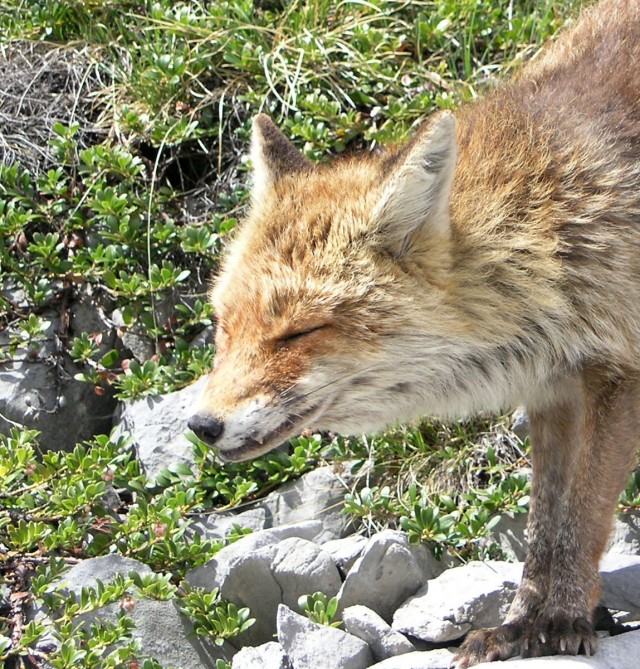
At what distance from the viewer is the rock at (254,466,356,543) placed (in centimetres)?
566

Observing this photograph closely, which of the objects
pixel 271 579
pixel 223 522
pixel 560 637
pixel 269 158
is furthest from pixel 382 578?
pixel 269 158

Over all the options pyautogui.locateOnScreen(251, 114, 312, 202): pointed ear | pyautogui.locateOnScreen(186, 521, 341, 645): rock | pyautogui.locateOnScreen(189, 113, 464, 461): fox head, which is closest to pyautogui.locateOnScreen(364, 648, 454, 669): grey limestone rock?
pyautogui.locateOnScreen(186, 521, 341, 645): rock

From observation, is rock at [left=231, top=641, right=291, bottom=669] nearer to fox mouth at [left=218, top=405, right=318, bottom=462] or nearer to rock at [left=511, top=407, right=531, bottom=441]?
fox mouth at [left=218, top=405, right=318, bottom=462]

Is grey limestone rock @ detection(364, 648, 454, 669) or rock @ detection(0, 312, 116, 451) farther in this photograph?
rock @ detection(0, 312, 116, 451)

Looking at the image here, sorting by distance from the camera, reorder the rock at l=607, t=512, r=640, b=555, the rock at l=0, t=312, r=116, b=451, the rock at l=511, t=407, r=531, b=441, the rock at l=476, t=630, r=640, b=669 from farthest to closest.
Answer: the rock at l=0, t=312, r=116, b=451 < the rock at l=511, t=407, r=531, b=441 < the rock at l=607, t=512, r=640, b=555 < the rock at l=476, t=630, r=640, b=669

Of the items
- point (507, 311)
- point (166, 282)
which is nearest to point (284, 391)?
point (507, 311)

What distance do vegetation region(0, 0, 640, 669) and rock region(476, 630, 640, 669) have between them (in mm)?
924

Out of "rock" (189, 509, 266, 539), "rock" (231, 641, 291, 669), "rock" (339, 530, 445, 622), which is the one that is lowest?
"rock" (231, 641, 291, 669)

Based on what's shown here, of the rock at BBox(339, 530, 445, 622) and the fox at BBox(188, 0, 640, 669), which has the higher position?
the fox at BBox(188, 0, 640, 669)

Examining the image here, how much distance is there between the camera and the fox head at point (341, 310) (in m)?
4.19

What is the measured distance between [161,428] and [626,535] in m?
2.70

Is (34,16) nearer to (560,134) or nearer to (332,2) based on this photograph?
(332,2)

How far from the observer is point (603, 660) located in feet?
13.6

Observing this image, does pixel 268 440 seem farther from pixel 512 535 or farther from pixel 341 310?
pixel 512 535
